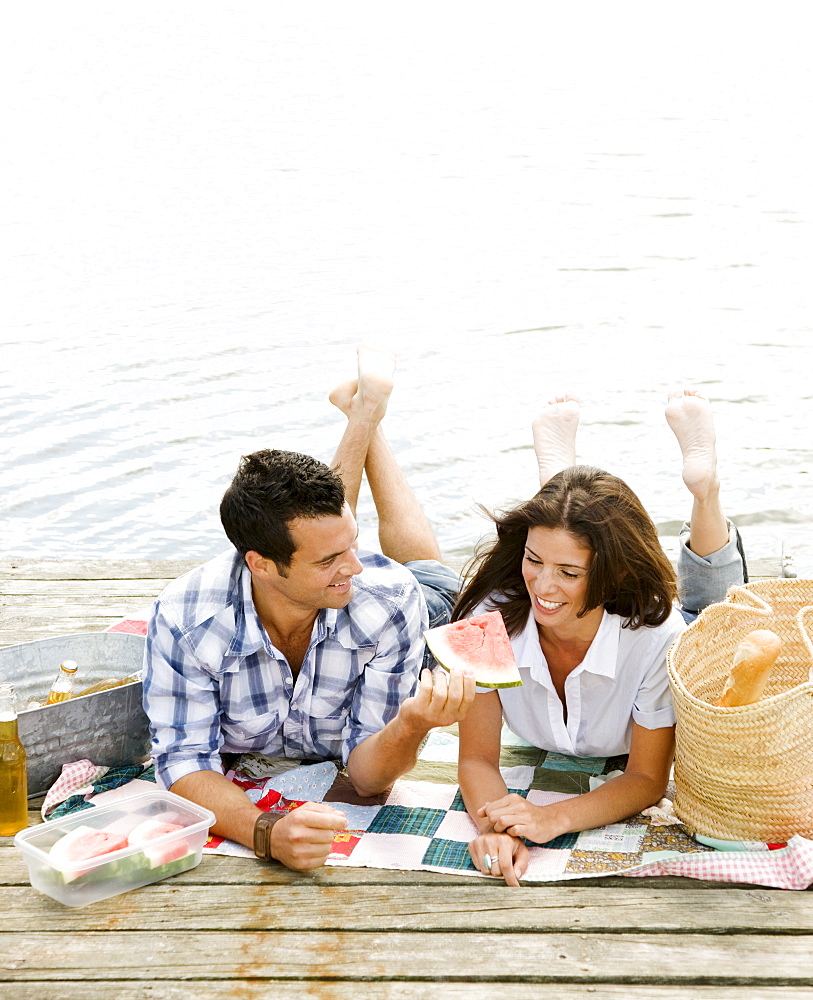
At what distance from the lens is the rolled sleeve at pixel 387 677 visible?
11.2ft

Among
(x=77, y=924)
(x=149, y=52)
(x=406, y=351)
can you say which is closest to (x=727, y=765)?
(x=77, y=924)

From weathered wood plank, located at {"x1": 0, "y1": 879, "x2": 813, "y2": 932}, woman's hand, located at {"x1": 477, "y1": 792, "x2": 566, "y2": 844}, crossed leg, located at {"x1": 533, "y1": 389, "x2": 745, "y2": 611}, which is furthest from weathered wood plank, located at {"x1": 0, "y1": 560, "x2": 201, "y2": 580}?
woman's hand, located at {"x1": 477, "y1": 792, "x2": 566, "y2": 844}

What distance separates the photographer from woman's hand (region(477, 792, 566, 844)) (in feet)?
9.76

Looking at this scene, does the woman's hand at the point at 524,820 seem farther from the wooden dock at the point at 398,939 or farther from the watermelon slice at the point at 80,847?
the watermelon slice at the point at 80,847

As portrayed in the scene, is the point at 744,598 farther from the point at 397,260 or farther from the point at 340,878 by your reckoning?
the point at 397,260

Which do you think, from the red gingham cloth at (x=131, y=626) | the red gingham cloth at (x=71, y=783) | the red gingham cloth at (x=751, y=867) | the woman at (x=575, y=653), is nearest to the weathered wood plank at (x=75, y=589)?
the red gingham cloth at (x=131, y=626)

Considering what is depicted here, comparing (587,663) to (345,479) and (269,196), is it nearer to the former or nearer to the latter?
(345,479)

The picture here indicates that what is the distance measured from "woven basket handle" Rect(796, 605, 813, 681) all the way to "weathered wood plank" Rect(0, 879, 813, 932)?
69 cm

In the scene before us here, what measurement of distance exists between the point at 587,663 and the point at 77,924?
1.58 metres

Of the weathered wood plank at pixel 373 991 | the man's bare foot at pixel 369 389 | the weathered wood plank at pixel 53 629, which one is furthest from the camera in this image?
the weathered wood plank at pixel 53 629

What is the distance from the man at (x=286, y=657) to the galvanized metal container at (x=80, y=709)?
14 centimetres

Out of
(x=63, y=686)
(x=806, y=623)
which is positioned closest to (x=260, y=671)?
(x=63, y=686)

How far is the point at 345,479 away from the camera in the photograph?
4.64m

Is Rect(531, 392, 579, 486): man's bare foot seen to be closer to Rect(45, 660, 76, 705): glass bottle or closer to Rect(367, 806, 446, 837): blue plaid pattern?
Rect(367, 806, 446, 837): blue plaid pattern
